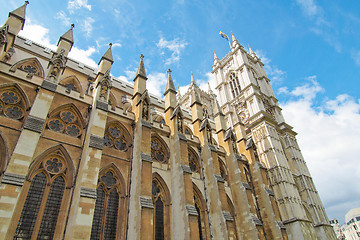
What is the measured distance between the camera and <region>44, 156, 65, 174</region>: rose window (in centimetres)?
1167

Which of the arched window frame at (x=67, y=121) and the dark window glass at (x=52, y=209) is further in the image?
the arched window frame at (x=67, y=121)

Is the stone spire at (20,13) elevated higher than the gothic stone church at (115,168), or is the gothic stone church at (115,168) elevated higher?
the stone spire at (20,13)

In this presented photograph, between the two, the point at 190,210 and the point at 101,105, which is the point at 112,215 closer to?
the point at 190,210

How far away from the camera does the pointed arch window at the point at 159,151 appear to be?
16.8m

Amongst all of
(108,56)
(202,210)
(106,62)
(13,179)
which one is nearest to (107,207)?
(13,179)

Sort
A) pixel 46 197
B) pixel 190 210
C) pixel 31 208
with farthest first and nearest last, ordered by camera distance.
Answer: pixel 190 210, pixel 46 197, pixel 31 208

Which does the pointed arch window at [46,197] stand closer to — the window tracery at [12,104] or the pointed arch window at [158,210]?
the window tracery at [12,104]

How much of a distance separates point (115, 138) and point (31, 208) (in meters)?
5.87

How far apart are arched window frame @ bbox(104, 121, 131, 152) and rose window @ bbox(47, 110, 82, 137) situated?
5.88 ft

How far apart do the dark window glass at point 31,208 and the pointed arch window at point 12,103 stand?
334cm

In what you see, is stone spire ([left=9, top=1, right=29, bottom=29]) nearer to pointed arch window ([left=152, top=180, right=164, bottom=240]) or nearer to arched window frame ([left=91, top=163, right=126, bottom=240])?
arched window frame ([left=91, top=163, right=126, bottom=240])

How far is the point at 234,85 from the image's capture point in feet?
113

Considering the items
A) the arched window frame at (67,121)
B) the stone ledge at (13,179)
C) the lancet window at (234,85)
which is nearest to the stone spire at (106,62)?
the arched window frame at (67,121)

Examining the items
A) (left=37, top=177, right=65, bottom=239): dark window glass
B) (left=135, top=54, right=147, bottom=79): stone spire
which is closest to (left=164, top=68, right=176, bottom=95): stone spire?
(left=135, top=54, right=147, bottom=79): stone spire
